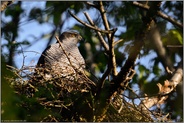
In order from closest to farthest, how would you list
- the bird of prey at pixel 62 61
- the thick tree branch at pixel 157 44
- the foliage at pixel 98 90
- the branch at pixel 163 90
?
the foliage at pixel 98 90, the bird of prey at pixel 62 61, the branch at pixel 163 90, the thick tree branch at pixel 157 44

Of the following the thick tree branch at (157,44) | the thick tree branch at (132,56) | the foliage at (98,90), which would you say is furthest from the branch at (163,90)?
the thick tree branch at (157,44)

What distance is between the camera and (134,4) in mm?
4934

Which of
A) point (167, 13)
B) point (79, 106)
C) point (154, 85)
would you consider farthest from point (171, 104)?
point (79, 106)

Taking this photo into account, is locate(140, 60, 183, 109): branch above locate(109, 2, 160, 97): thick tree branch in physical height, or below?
below

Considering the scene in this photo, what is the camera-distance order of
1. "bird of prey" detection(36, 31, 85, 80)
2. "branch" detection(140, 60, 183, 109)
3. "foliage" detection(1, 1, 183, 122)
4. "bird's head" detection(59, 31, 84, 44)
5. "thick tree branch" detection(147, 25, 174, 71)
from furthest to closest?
"thick tree branch" detection(147, 25, 174, 71)
"bird's head" detection(59, 31, 84, 44)
"branch" detection(140, 60, 183, 109)
"bird of prey" detection(36, 31, 85, 80)
"foliage" detection(1, 1, 183, 122)

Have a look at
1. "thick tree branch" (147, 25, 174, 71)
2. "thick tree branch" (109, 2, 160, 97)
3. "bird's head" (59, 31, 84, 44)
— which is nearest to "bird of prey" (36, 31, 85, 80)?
"bird's head" (59, 31, 84, 44)

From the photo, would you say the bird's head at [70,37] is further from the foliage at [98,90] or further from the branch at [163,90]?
the branch at [163,90]

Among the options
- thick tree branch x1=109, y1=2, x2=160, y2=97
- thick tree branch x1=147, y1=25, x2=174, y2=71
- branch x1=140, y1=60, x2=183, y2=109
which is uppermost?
thick tree branch x1=147, y1=25, x2=174, y2=71

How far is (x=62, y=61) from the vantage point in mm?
4426

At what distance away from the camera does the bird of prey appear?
3941 millimetres

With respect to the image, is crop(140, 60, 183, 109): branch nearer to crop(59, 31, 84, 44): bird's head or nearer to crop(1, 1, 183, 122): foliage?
crop(1, 1, 183, 122): foliage

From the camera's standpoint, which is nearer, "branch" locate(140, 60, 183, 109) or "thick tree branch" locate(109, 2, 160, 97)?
"thick tree branch" locate(109, 2, 160, 97)

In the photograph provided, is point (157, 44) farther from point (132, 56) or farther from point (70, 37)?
point (132, 56)

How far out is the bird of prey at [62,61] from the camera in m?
3.94
